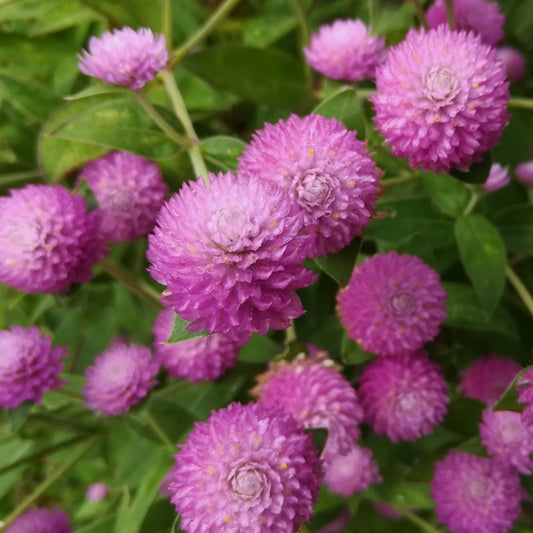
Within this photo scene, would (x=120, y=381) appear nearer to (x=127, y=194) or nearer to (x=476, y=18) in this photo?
(x=127, y=194)

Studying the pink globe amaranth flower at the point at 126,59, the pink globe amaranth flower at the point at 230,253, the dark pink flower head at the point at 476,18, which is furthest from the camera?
the dark pink flower head at the point at 476,18

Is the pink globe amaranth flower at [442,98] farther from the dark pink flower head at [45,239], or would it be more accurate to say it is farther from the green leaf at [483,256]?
the dark pink flower head at [45,239]

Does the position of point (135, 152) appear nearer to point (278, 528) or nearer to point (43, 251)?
point (43, 251)

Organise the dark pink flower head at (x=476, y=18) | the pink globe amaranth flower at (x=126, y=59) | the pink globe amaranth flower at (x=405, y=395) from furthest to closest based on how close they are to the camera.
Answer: the dark pink flower head at (x=476, y=18)
the pink globe amaranth flower at (x=405, y=395)
the pink globe amaranth flower at (x=126, y=59)

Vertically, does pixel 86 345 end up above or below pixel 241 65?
below

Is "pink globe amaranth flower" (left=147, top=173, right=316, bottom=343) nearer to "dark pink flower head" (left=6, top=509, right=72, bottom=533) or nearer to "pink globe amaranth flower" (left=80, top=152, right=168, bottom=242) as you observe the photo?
"pink globe amaranth flower" (left=80, top=152, right=168, bottom=242)

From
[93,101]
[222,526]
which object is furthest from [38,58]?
[222,526]

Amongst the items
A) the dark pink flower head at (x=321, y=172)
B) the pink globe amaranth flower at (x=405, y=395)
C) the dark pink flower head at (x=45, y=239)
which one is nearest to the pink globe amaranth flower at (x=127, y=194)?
the dark pink flower head at (x=45, y=239)

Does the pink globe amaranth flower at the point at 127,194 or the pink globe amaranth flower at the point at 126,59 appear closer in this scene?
the pink globe amaranth flower at the point at 126,59
